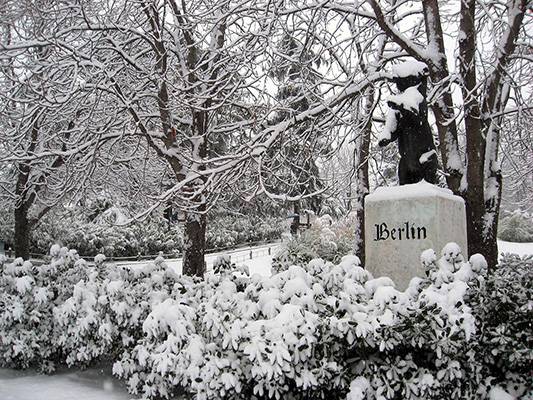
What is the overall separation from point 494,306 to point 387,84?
283 inches

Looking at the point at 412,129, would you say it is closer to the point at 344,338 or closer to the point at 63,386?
the point at 344,338

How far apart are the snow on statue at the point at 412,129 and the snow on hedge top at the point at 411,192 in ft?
0.94

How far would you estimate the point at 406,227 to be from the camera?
265 inches

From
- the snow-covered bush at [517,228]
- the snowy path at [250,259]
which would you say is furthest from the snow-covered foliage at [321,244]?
the snow-covered bush at [517,228]

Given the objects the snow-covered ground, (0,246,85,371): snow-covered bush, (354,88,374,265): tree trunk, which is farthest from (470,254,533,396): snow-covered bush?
the snow-covered ground

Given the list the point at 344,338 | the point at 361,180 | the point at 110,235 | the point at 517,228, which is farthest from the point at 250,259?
the point at 344,338

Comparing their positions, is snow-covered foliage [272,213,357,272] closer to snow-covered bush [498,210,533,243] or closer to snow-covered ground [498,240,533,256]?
snow-covered ground [498,240,533,256]

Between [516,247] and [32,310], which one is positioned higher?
[516,247]

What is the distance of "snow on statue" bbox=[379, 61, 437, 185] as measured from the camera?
7137 millimetres

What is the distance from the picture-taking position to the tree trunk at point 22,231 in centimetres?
1472

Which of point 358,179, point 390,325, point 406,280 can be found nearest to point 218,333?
point 390,325

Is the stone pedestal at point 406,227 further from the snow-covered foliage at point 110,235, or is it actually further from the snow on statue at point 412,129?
the snow-covered foliage at point 110,235

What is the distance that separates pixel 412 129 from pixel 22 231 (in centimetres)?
1196

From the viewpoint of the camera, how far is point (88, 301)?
6.29 meters
